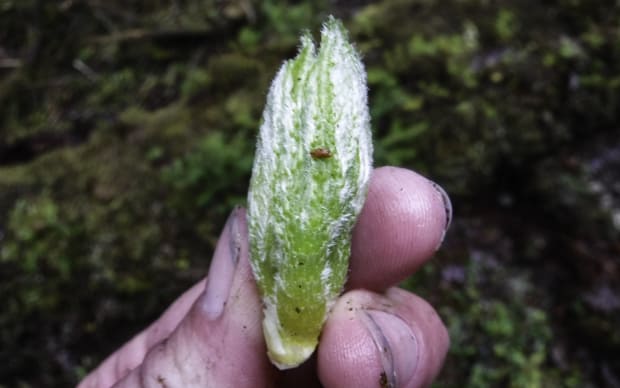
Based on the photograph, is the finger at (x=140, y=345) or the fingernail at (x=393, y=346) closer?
the fingernail at (x=393, y=346)

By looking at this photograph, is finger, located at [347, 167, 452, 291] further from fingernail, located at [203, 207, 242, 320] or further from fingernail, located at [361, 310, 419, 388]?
fingernail, located at [203, 207, 242, 320]

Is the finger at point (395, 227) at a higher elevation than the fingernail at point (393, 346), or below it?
higher

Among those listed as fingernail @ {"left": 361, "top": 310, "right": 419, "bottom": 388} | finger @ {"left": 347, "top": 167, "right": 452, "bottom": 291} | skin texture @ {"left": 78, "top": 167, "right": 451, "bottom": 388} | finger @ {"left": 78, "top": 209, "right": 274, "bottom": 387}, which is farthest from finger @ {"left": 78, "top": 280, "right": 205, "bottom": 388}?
fingernail @ {"left": 361, "top": 310, "right": 419, "bottom": 388}

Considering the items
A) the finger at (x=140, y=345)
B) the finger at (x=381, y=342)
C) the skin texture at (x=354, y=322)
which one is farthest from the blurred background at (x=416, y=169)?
the finger at (x=381, y=342)

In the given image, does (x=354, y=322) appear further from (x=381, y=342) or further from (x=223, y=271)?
(x=223, y=271)

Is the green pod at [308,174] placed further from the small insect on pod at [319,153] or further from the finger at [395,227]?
the finger at [395,227]

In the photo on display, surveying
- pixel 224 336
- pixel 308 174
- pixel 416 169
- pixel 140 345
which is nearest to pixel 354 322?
pixel 224 336

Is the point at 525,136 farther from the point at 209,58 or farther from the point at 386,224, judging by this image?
the point at 209,58
